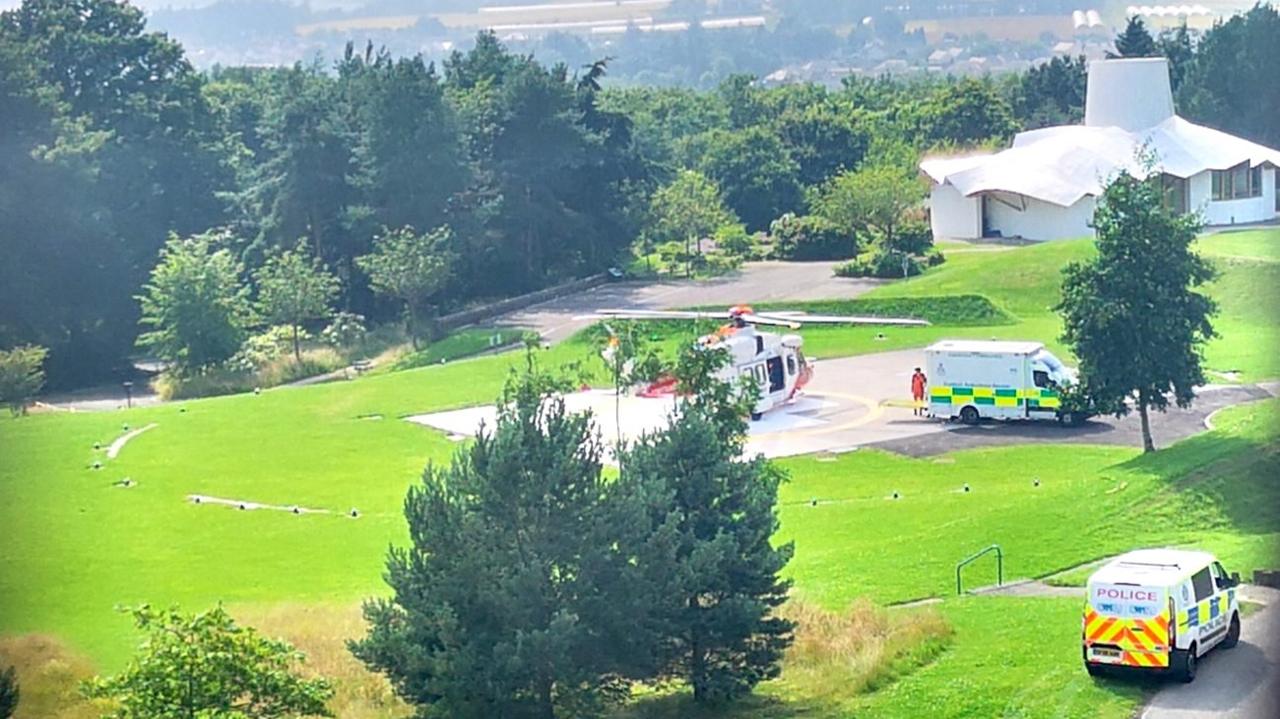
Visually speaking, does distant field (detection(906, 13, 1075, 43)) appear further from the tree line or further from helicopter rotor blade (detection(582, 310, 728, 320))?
helicopter rotor blade (detection(582, 310, 728, 320))

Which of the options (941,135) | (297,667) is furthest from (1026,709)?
(941,135)

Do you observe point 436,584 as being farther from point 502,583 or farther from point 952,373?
point 952,373

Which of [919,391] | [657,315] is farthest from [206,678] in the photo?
[657,315]

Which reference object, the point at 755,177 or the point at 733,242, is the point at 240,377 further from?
the point at 755,177

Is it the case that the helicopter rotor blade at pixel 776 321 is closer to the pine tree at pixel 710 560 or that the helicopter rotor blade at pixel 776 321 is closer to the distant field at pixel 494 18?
the pine tree at pixel 710 560

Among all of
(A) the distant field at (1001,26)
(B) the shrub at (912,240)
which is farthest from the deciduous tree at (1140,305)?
(A) the distant field at (1001,26)

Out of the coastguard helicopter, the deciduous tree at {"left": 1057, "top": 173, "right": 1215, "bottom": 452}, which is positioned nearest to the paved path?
the deciduous tree at {"left": 1057, "top": 173, "right": 1215, "bottom": 452}
